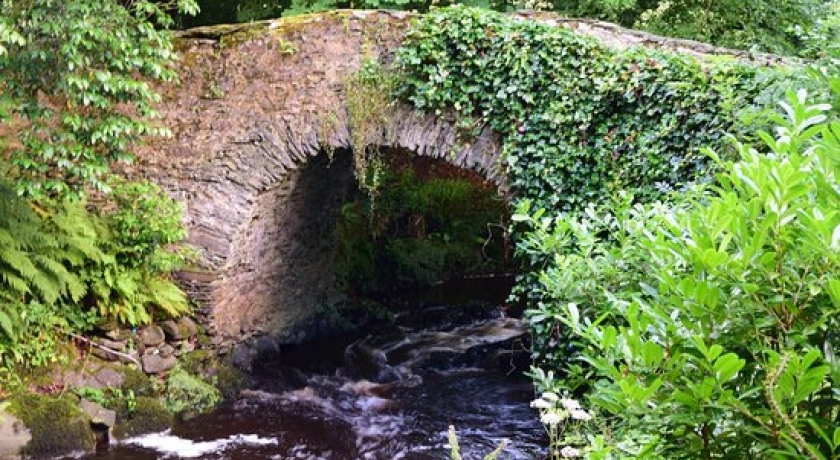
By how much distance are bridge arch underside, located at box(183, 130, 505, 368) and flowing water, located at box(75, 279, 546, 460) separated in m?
0.45

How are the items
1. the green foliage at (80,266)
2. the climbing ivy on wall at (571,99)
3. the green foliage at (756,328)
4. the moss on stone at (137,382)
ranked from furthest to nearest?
the moss on stone at (137,382), the green foliage at (80,266), the climbing ivy on wall at (571,99), the green foliage at (756,328)

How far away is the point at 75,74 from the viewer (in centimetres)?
704

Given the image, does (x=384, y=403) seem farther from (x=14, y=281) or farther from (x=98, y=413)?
(x=14, y=281)

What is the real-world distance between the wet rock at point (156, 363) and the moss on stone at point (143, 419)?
1.12 feet

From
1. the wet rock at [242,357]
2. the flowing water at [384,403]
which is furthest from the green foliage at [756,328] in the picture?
the wet rock at [242,357]

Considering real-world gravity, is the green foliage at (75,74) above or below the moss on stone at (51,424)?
above

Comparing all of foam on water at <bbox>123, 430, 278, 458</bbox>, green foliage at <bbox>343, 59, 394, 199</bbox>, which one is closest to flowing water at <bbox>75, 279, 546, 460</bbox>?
foam on water at <bbox>123, 430, 278, 458</bbox>

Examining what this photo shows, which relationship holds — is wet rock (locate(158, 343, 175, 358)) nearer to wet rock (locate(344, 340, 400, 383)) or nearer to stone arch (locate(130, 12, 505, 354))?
stone arch (locate(130, 12, 505, 354))

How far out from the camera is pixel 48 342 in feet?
25.5

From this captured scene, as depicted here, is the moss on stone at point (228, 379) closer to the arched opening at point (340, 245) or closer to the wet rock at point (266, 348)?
the arched opening at point (340, 245)

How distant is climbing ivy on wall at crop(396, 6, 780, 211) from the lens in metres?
6.83

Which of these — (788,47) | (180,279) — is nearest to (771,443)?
(180,279)

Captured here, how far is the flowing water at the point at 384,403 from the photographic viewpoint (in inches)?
304

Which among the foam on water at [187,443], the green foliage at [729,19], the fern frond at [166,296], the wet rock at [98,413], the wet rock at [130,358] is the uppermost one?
the green foliage at [729,19]
